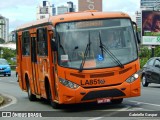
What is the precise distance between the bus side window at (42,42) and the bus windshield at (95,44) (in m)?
1.24

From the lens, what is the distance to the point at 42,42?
16.3 m

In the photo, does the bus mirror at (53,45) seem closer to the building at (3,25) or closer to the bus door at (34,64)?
the bus door at (34,64)

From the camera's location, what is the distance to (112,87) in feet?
47.5

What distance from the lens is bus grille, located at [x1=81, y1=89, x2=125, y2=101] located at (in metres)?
14.3

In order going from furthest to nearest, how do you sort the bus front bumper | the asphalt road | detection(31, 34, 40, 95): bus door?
detection(31, 34, 40, 95): bus door
the bus front bumper
the asphalt road

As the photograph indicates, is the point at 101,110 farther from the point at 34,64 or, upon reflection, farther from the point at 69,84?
the point at 34,64

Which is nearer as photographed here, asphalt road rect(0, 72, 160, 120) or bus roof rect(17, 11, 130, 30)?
asphalt road rect(0, 72, 160, 120)

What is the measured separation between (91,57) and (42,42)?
2246 mm

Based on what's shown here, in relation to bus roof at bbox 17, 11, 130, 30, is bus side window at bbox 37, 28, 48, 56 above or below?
below

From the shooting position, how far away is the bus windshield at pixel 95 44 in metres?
14.6

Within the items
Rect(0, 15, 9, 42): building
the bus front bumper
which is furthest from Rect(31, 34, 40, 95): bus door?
Rect(0, 15, 9, 42): building

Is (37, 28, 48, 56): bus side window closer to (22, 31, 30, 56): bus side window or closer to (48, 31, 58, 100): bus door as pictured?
(48, 31, 58, 100): bus door

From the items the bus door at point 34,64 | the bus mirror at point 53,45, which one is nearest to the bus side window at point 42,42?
the bus door at point 34,64

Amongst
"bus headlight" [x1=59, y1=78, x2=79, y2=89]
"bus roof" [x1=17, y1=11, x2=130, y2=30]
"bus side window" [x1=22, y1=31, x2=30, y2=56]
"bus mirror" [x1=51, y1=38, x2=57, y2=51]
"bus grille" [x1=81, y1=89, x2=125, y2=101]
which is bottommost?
"bus grille" [x1=81, y1=89, x2=125, y2=101]
